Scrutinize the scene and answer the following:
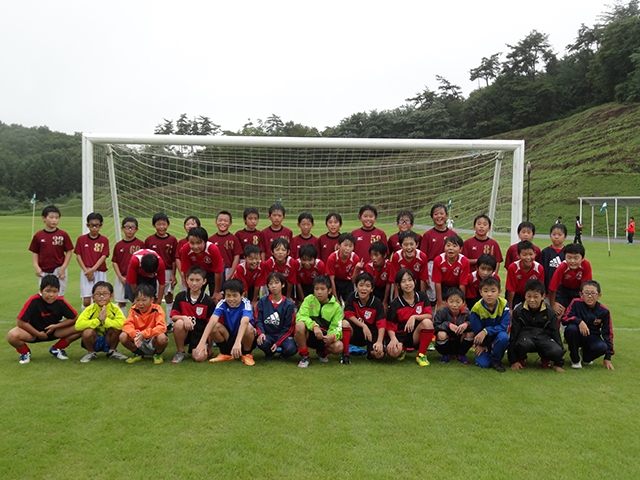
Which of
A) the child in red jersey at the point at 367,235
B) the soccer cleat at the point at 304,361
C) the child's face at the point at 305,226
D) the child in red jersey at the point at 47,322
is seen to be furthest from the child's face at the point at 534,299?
the child in red jersey at the point at 47,322

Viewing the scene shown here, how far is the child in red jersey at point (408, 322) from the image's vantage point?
4027 millimetres

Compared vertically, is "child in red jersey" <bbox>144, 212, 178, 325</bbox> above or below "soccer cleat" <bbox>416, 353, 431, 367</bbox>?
above

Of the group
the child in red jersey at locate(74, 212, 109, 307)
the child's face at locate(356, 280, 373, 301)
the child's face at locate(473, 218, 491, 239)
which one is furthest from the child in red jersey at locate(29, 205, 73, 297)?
the child's face at locate(473, 218, 491, 239)

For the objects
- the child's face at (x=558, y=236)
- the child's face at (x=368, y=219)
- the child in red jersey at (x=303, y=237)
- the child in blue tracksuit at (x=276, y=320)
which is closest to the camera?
the child in blue tracksuit at (x=276, y=320)

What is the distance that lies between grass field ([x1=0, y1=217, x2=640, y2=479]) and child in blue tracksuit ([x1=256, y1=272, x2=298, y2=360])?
15cm

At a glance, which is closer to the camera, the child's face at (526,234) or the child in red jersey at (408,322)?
the child in red jersey at (408,322)

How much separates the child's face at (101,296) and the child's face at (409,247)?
2.77 m

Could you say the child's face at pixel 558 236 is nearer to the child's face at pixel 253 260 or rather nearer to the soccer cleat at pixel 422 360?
the soccer cleat at pixel 422 360

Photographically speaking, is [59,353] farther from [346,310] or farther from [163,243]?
[346,310]

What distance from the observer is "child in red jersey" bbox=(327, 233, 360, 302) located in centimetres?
450

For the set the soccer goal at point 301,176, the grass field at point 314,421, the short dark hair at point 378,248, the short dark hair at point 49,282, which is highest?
the soccer goal at point 301,176

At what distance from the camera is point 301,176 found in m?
7.66

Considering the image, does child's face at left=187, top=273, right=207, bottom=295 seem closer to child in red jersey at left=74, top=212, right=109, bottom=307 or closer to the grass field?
the grass field

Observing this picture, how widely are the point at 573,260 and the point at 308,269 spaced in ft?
8.32
